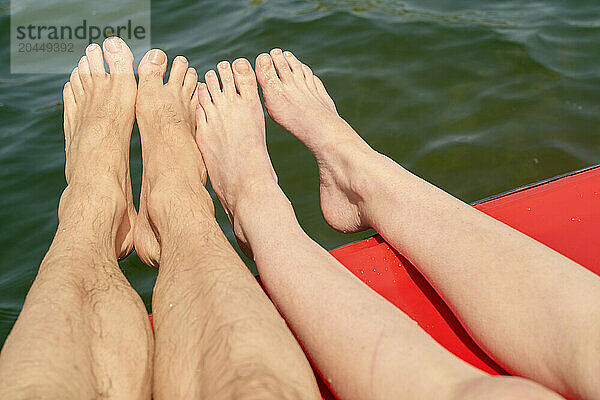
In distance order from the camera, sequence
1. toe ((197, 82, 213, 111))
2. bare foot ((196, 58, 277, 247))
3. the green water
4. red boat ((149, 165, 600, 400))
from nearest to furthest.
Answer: red boat ((149, 165, 600, 400)) → bare foot ((196, 58, 277, 247)) → toe ((197, 82, 213, 111)) → the green water

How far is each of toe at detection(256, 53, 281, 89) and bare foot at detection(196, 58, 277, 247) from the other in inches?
1.3

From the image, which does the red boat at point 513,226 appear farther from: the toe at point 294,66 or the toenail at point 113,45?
the toenail at point 113,45

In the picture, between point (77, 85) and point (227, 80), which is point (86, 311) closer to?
point (227, 80)

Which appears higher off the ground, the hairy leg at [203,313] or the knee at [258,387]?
the knee at [258,387]

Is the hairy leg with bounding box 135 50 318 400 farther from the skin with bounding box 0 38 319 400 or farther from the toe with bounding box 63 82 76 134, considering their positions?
the toe with bounding box 63 82 76 134

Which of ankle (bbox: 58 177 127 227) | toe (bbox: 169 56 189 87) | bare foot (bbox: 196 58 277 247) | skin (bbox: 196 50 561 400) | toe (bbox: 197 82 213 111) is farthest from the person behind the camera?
toe (bbox: 169 56 189 87)

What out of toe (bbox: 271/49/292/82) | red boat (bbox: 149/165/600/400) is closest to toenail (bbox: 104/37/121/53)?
toe (bbox: 271/49/292/82)

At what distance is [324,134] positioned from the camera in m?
1.85

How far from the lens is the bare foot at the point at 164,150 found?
1.60 metres

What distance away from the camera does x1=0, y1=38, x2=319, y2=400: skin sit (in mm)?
901

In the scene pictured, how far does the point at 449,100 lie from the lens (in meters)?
2.81

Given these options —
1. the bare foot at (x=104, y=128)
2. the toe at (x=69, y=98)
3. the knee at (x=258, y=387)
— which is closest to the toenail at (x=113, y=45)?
the bare foot at (x=104, y=128)

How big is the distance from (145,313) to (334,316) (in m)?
0.40

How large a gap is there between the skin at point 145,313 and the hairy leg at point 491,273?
40 centimetres
